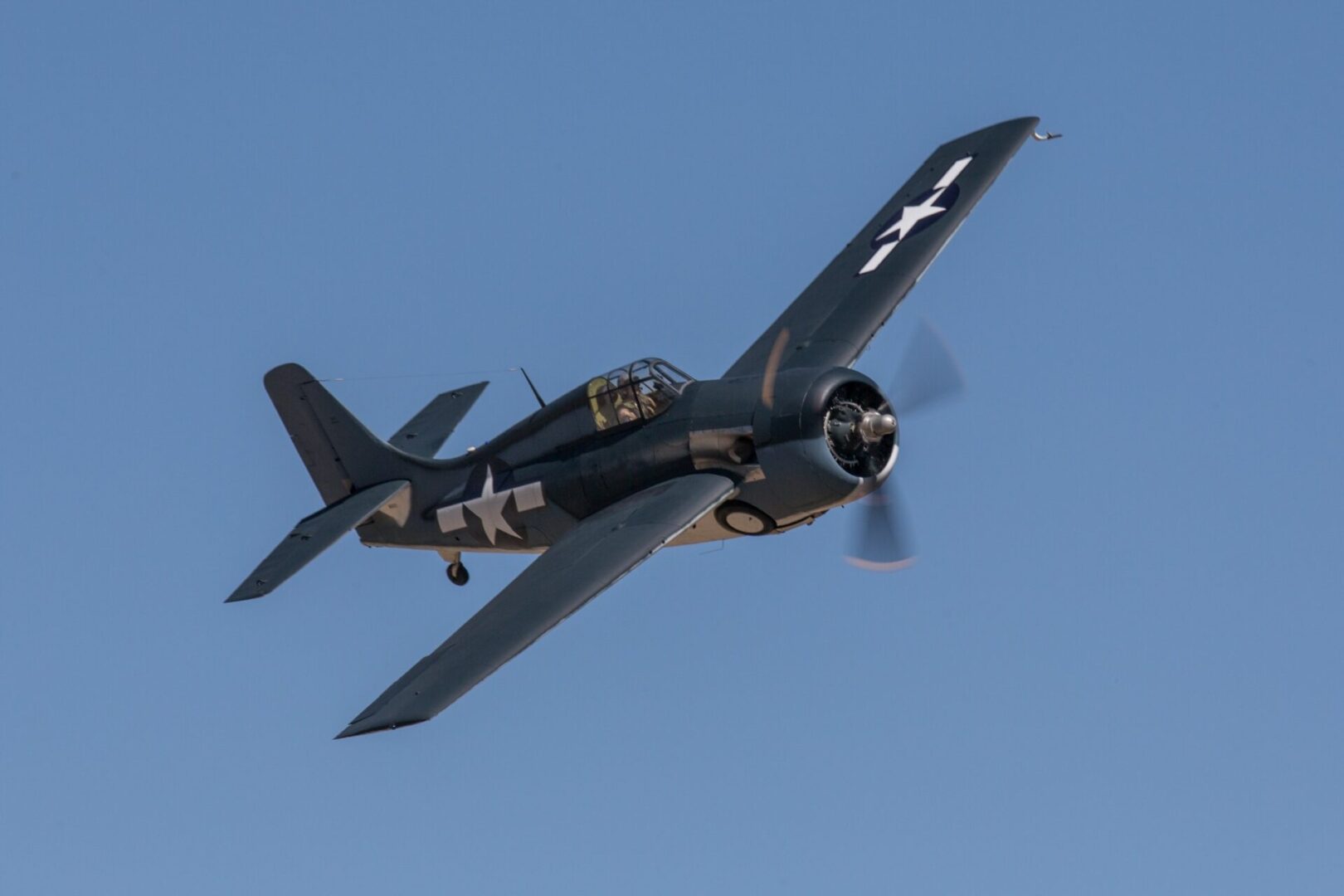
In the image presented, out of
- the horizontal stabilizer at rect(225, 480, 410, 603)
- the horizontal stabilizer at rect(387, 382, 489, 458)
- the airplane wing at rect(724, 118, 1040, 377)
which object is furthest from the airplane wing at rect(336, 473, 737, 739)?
the horizontal stabilizer at rect(387, 382, 489, 458)

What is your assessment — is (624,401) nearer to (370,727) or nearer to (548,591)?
(548,591)

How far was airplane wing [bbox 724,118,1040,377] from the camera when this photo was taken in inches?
1228

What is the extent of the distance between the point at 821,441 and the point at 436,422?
28.9 ft

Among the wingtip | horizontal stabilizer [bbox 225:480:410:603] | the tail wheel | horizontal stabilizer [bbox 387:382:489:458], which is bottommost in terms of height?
the wingtip

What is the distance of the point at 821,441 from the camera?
27500 mm

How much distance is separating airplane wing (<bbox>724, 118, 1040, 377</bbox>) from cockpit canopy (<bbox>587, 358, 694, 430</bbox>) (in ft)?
5.78

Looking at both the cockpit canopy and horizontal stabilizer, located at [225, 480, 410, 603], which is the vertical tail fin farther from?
the cockpit canopy

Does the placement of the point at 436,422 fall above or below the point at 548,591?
above

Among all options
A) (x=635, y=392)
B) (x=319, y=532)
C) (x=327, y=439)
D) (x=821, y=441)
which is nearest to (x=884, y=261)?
(x=635, y=392)

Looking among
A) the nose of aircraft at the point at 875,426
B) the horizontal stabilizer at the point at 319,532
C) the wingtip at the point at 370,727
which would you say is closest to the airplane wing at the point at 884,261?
the nose of aircraft at the point at 875,426

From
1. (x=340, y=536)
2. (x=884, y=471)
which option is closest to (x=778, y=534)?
(x=884, y=471)

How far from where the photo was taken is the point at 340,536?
31.3 m

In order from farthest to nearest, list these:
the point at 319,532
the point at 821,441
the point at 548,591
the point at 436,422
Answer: the point at 436,422, the point at 319,532, the point at 821,441, the point at 548,591

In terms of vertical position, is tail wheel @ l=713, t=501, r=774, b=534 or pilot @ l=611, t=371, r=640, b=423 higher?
pilot @ l=611, t=371, r=640, b=423
